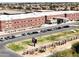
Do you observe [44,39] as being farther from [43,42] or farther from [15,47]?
[15,47]

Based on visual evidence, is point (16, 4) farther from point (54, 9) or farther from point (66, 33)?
point (66, 33)

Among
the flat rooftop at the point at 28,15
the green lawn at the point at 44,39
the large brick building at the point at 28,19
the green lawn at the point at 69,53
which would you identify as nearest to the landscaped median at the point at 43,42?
the green lawn at the point at 44,39

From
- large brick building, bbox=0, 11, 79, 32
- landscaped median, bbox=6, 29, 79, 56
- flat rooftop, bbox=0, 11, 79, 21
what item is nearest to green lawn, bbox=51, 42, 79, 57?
landscaped median, bbox=6, 29, 79, 56

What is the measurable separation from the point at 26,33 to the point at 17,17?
49 cm

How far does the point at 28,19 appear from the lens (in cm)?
544

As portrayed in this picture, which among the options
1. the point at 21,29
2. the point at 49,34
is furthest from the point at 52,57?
the point at 21,29

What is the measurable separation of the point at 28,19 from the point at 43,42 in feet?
2.43

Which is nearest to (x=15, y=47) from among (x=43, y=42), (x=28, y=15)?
(x=43, y=42)

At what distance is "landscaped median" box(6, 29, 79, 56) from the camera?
17.2ft

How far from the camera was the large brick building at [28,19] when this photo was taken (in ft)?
17.3

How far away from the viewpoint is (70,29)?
5617mm

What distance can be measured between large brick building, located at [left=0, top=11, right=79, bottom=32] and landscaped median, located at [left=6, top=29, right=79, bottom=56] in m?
0.38

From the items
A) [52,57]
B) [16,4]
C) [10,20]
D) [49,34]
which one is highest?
[16,4]

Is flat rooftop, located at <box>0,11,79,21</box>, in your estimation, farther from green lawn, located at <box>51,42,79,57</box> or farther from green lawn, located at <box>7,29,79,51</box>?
green lawn, located at <box>51,42,79,57</box>
